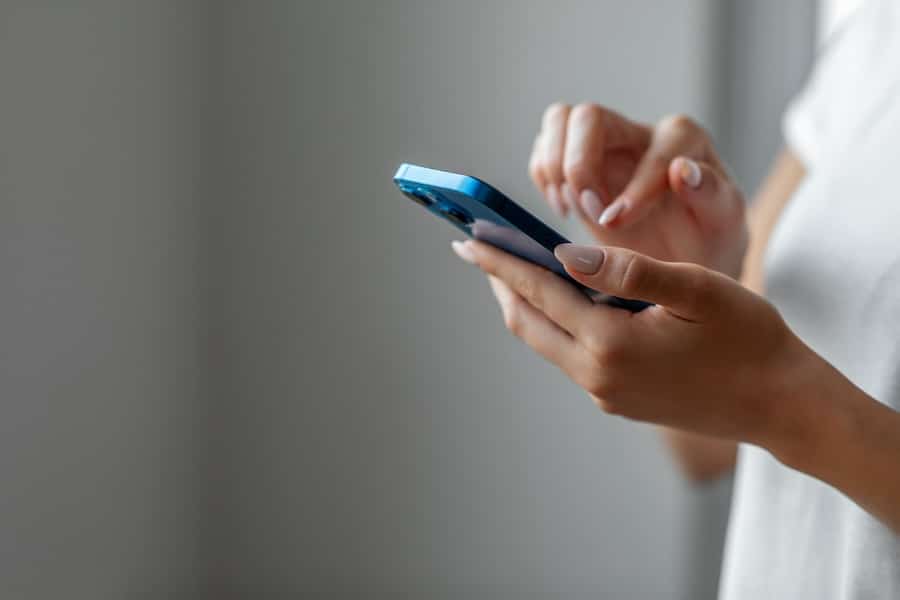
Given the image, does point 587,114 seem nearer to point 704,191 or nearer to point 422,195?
point 704,191

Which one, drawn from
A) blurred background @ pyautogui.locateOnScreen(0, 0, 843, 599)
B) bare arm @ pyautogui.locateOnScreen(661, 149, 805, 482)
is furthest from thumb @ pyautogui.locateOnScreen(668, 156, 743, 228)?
blurred background @ pyautogui.locateOnScreen(0, 0, 843, 599)

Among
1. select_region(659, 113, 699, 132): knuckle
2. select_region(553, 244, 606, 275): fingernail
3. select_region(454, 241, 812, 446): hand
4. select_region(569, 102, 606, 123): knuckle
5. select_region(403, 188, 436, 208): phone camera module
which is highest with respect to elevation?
select_region(659, 113, 699, 132): knuckle

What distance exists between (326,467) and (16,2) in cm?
53

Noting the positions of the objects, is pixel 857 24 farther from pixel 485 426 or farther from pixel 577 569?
pixel 577 569

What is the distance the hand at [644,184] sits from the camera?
1.88 feet

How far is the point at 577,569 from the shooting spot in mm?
1036

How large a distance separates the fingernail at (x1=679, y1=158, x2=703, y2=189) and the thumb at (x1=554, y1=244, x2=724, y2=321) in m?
0.18

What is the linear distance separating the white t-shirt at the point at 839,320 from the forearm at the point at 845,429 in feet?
0.04

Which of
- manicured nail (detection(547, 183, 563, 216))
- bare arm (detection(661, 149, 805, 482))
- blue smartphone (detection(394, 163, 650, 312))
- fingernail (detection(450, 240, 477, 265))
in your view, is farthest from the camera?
bare arm (detection(661, 149, 805, 482))

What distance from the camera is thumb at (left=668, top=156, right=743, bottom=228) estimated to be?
57 cm

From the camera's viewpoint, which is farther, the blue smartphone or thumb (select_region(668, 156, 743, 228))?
thumb (select_region(668, 156, 743, 228))

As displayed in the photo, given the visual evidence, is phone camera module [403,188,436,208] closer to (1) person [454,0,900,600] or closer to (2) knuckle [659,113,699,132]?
(1) person [454,0,900,600]

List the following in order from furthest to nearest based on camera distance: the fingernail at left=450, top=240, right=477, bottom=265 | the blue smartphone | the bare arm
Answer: the bare arm → the fingernail at left=450, top=240, right=477, bottom=265 → the blue smartphone

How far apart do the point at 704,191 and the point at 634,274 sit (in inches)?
8.8
